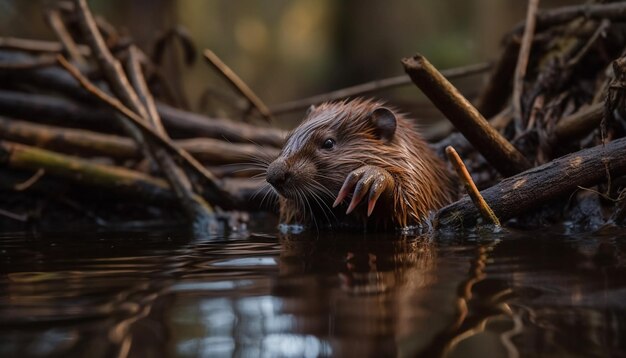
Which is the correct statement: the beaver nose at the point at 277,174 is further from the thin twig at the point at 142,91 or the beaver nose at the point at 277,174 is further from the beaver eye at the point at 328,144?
the thin twig at the point at 142,91

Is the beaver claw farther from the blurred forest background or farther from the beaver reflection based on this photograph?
the blurred forest background

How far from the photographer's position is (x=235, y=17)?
10.8 meters

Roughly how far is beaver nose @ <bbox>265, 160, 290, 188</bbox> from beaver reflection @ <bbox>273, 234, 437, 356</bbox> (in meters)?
0.49

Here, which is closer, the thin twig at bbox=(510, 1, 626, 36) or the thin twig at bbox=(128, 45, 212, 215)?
the thin twig at bbox=(510, 1, 626, 36)

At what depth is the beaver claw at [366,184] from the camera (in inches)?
121

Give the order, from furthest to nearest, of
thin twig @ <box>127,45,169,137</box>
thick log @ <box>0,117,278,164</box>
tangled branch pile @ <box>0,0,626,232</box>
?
thick log @ <box>0,117,278,164</box>
thin twig @ <box>127,45,169,137</box>
tangled branch pile @ <box>0,0,626,232</box>

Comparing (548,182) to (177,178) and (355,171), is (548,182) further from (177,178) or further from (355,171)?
(177,178)

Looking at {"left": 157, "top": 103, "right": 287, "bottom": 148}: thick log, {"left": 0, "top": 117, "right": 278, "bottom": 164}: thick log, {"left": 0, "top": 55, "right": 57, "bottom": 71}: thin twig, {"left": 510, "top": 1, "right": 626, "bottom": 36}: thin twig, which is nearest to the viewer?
{"left": 510, "top": 1, "right": 626, "bottom": 36}: thin twig

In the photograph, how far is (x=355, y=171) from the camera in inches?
125

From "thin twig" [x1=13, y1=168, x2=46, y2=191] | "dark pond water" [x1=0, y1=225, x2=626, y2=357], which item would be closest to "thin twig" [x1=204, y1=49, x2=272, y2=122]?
"thin twig" [x1=13, y1=168, x2=46, y2=191]

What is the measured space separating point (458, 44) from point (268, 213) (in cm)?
707

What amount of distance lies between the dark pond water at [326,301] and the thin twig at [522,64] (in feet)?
5.26

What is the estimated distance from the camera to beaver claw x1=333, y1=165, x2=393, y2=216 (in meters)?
3.07

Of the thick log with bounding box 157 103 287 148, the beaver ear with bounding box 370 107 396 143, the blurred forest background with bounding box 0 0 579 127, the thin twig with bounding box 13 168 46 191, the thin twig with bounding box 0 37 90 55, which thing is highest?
the blurred forest background with bounding box 0 0 579 127
